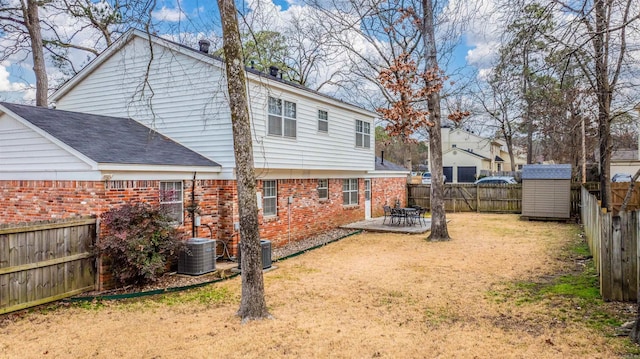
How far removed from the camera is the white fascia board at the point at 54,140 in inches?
288

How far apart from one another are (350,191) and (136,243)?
10.7 m

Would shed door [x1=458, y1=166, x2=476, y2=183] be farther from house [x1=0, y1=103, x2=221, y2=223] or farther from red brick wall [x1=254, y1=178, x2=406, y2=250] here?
house [x1=0, y1=103, x2=221, y2=223]

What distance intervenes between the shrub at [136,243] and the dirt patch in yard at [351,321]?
2.23 feet

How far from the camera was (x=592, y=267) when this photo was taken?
28.5 ft

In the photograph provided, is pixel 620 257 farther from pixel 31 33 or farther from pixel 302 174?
pixel 31 33

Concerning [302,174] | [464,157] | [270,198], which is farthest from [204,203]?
[464,157]

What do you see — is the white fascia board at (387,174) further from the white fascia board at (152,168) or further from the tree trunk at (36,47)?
the tree trunk at (36,47)

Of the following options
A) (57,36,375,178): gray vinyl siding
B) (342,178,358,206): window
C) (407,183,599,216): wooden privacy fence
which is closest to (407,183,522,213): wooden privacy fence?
(407,183,599,216): wooden privacy fence

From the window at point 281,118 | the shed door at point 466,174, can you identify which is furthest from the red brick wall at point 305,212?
the shed door at point 466,174

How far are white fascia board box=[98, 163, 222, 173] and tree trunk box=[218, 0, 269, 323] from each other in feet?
10.4

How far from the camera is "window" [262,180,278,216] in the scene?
38.8ft

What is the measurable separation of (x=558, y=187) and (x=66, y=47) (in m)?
22.3

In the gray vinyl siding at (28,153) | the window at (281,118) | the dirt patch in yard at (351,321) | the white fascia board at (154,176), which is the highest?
the window at (281,118)

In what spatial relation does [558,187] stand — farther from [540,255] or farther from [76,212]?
[76,212]
